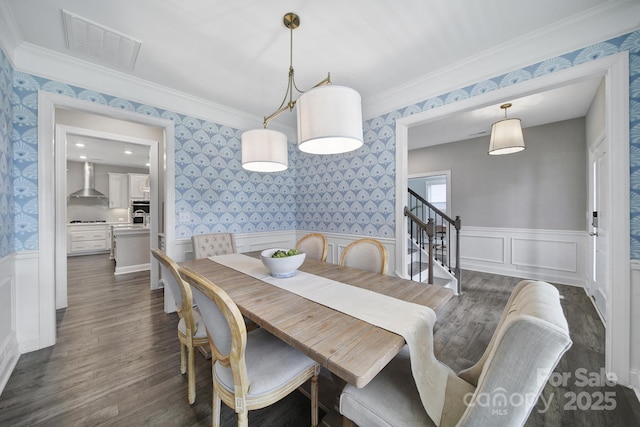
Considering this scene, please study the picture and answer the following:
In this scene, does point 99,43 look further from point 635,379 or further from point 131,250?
point 635,379

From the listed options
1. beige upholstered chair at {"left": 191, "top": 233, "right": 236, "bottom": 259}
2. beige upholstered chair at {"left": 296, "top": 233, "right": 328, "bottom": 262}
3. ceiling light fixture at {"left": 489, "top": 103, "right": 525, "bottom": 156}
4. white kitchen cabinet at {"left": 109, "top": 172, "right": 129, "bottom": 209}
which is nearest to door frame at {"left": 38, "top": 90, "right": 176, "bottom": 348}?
beige upholstered chair at {"left": 191, "top": 233, "right": 236, "bottom": 259}

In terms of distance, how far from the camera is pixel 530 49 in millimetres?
1921

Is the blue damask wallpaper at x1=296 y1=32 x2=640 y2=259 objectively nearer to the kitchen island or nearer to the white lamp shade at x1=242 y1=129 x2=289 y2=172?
the white lamp shade at x1=242 y1=129 x2=289 y2=172

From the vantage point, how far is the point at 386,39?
76.7 inches

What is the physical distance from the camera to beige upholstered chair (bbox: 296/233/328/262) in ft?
7.93

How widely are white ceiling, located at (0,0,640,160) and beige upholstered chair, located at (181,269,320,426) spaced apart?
1.87 m

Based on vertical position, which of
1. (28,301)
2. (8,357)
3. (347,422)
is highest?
(28,301)

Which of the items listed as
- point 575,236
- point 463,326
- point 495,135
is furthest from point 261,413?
point 575,236

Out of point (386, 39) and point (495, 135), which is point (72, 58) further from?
point (495, 135)

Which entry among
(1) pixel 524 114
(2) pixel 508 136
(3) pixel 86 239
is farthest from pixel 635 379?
(3) pixel 86 239

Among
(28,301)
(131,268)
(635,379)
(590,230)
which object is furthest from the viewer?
(131,268)

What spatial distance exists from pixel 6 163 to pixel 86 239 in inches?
229

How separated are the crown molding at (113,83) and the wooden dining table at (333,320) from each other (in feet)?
7.03

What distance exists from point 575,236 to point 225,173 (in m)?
5.33
